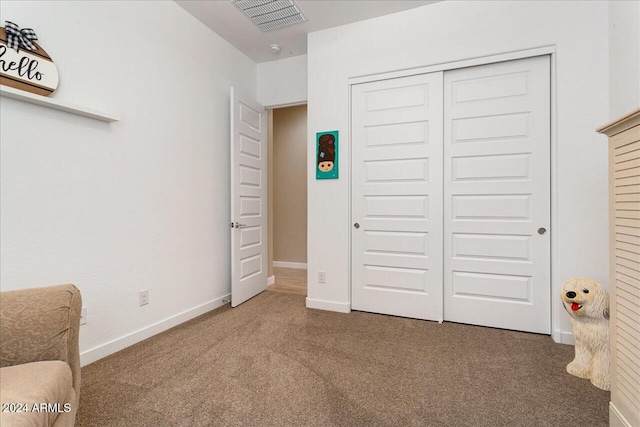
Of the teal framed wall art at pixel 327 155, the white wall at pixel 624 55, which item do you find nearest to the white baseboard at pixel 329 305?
the teal framed wall art at pixel 327 155

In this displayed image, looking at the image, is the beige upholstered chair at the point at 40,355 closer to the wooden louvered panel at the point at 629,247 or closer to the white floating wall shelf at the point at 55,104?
the white floating wall shelf at the point at 55,104

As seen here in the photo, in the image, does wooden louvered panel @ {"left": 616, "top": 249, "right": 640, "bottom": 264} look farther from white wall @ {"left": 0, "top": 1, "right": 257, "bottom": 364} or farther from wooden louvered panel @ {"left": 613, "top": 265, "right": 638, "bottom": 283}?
white wall @ {"left": 0, "top": 1, "right": 257, "bottom": 364}

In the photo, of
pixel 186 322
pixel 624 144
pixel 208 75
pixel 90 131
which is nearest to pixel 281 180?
pixel 208 75

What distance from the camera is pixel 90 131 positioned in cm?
196

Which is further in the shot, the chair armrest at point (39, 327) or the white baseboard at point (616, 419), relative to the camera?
the white baseboard at point (616, 419)

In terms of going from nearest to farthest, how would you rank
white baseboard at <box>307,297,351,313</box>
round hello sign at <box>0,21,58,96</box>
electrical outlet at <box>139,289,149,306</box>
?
round hello sign at <box>0,21,58,96</box> < electrical outlet at <box>139,289,149,306</box> < white baseboard at <box>307,297,351,313</box>

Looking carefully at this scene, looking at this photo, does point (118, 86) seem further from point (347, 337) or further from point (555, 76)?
point (555, 76)

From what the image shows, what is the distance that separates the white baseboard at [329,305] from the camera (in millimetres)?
2889

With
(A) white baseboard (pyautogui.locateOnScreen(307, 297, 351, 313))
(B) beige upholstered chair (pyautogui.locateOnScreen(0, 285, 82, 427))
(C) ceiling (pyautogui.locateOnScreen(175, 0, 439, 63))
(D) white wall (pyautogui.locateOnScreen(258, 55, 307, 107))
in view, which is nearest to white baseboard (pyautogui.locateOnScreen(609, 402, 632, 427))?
(A) white baseboard (pyautogui.locateOnScreen(307, 297, 351, 313))

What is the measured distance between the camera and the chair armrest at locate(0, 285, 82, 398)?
1.09 m

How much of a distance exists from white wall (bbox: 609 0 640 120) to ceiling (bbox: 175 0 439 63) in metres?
1.26

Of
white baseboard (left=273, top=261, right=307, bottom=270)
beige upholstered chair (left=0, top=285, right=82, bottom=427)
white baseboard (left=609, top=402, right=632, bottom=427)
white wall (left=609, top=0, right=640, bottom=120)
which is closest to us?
beige upholstered chair (left=0, top=285, right=82, bottom=427)

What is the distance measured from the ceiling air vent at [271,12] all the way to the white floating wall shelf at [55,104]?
1440mm

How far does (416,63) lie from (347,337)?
236 centimetres
